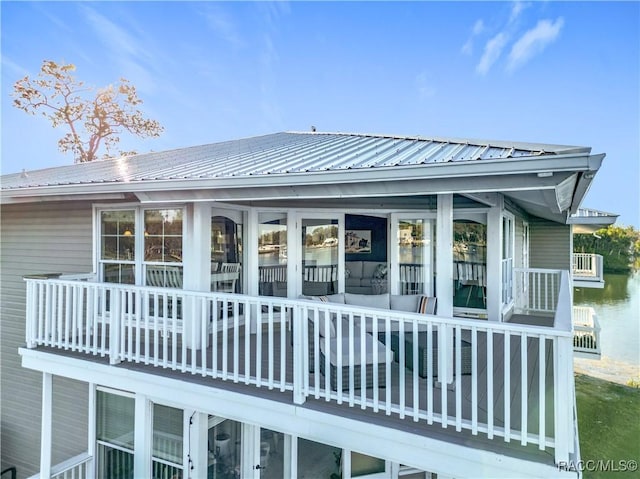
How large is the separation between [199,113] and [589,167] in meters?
29.5

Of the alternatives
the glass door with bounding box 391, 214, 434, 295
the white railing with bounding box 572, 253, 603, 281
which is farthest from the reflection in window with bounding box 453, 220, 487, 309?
the white railing with bounding box 572, 253, 603, 281

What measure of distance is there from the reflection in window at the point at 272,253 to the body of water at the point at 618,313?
17.8 meters

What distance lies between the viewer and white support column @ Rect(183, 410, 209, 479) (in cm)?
580

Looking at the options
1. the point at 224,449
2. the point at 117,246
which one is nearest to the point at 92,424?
the point at 224,449

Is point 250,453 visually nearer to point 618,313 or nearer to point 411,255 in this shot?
point 411,255

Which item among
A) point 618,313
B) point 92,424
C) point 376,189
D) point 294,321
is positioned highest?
point 376,189

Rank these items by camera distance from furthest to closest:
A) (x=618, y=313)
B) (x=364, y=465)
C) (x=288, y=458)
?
(x=618, y=313) < (x=288, y=458) < (x=364, y=465)

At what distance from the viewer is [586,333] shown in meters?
11.5

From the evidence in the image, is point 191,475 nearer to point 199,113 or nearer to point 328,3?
point 328,3

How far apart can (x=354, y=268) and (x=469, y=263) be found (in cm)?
214

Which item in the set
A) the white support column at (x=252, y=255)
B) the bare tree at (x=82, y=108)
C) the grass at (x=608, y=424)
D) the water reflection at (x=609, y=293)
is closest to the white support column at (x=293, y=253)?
the white support column at (x=252, y=255)

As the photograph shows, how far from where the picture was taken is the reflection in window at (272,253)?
6.90m

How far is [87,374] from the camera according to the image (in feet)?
18.5

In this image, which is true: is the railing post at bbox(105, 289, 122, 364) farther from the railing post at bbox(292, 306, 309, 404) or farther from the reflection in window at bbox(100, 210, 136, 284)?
the railing post at bbox(292, 306, 309, 404)
